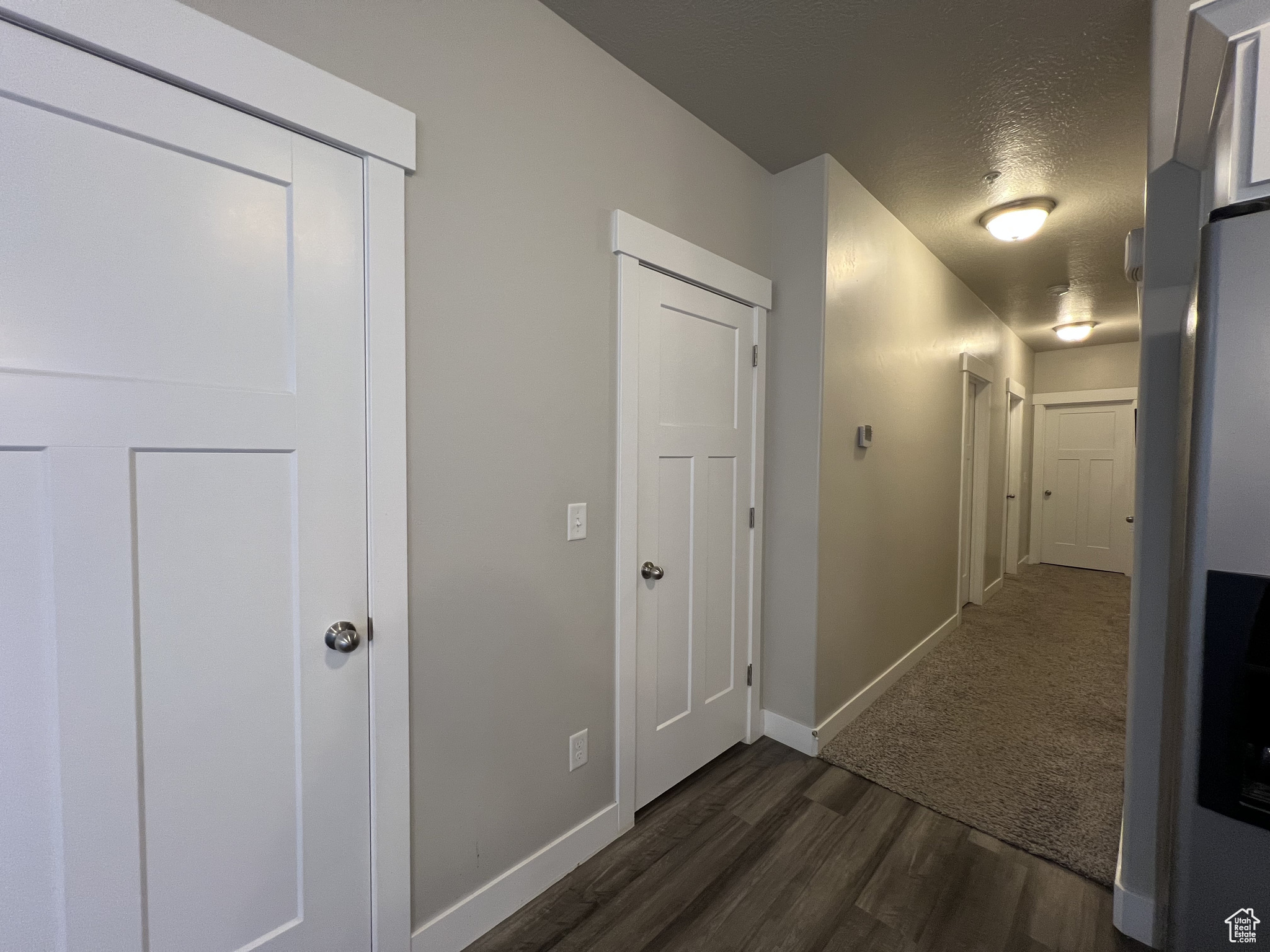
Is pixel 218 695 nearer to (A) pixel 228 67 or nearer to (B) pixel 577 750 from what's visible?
(B) pixel 577 750

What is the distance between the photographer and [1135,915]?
153 cm

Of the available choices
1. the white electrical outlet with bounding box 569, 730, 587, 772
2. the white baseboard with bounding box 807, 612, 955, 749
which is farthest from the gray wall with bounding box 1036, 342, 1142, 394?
the white electrical outlet with bounding box 569, 730, 587, 772

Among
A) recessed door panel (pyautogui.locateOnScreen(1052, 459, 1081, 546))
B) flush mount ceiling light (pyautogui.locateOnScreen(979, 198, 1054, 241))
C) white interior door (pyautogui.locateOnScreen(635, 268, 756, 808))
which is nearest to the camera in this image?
white interior door (pyautogui.locateOnScreen(635, 268, 756, 808))

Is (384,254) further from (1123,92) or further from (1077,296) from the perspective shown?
(1077,296)

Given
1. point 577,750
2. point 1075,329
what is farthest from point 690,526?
point 1075,329

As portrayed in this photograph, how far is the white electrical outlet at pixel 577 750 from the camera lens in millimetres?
1747

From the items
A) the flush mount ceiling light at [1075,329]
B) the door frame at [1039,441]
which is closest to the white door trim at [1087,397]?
the door frame at [1039,441]

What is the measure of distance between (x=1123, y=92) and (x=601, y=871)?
10.7ft

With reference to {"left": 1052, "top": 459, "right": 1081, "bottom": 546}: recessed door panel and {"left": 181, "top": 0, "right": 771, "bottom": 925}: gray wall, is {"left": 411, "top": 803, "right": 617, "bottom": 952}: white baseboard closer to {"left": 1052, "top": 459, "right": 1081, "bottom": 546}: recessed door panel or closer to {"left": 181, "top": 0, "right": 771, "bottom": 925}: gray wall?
{"left": 181, "top": 0, "right": 771, "bottom": 925}: gray wall

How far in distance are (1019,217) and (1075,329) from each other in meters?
3.48

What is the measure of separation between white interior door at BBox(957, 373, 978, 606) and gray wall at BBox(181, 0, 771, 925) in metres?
3.76

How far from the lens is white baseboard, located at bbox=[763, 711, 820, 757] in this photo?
8.08ft

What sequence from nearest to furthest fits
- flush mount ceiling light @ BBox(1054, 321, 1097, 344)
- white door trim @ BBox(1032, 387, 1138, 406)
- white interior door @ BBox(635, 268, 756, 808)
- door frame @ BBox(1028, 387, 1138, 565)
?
white interior door @ BBox(635, 268, 756, 808) < flush mount ceiling light @ BBox(1054, 321, 1097, 344) < white door trim @ BBox(1032, 387, 1138, 406) < door frame @ BBox(1028, 387, 1138, 565)

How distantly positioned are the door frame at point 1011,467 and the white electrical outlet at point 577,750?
5465mm
